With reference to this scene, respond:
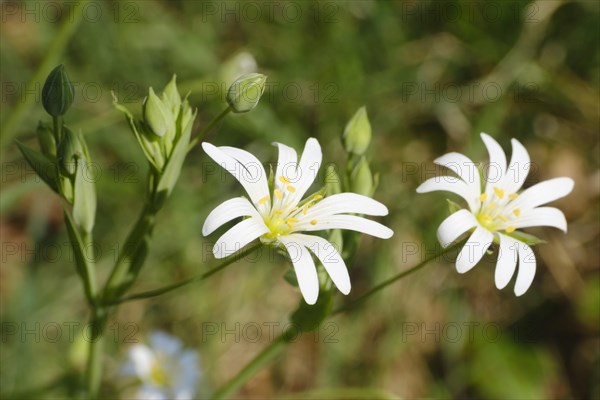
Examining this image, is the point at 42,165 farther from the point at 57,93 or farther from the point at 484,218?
the point at 484,218

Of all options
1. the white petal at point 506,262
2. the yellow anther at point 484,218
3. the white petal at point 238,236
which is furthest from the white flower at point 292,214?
the yellow anther at point 484,218

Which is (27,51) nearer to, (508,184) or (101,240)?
(101,240)

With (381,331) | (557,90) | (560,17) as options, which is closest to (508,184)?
(381,331)

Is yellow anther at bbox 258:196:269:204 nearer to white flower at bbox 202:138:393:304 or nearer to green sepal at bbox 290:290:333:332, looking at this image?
white flower at bbox 202:138:393:304

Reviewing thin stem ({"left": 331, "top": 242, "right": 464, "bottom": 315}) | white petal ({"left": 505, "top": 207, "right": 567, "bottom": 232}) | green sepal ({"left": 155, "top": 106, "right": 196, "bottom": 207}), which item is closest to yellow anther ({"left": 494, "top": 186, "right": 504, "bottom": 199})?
white petal ({"left": 505, "top": 207, "right": 567, "bottom": 232})

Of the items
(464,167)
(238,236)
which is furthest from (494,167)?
(238,236)

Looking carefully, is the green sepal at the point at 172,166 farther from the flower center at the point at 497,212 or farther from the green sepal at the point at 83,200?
the flower center at the point at 497,212

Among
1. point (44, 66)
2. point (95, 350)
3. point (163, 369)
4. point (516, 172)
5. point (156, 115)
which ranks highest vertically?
point (44, 66)
